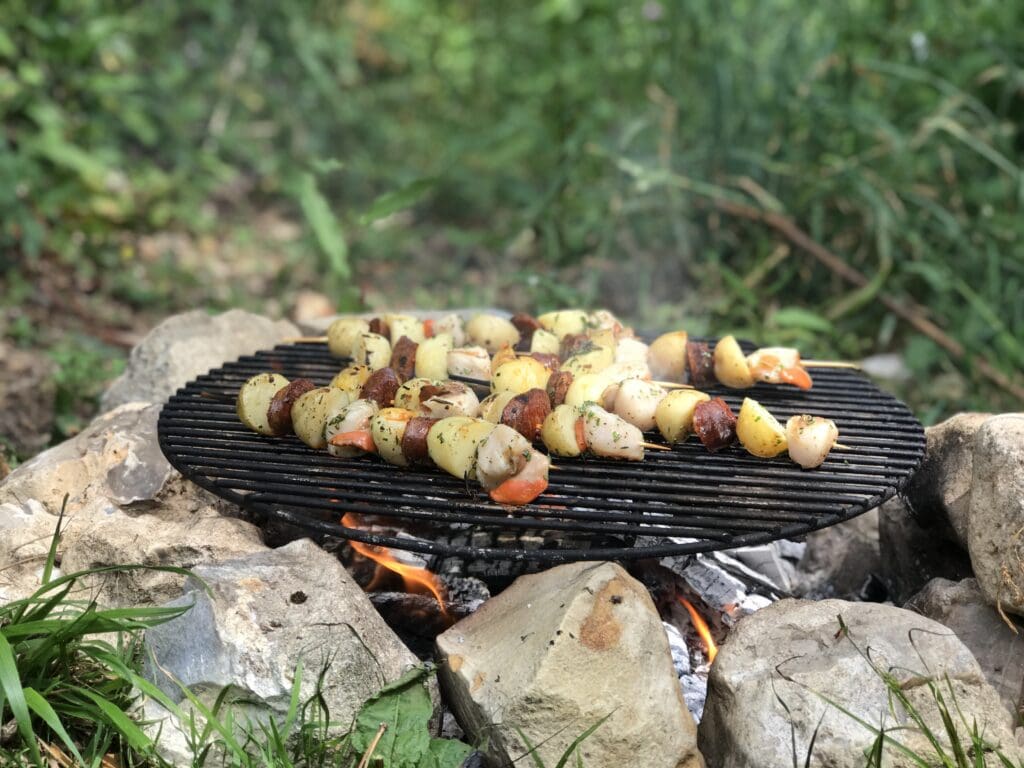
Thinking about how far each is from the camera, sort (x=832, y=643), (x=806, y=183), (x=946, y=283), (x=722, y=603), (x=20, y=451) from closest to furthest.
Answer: (x=832, y=643) → (x=722, y=603) → (x=20, y=451) → (x=946, y=283) → (x=806, y=183)

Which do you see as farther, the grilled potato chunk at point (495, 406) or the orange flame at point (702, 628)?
the grilled potato chunk at point (495, 406)

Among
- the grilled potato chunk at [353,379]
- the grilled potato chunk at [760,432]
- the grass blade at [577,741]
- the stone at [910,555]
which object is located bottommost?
the stone at [910,555]

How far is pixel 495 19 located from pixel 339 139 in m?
1.53

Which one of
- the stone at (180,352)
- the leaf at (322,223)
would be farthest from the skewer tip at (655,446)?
the leaf at (322,223)

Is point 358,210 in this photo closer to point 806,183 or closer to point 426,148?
point 426,148

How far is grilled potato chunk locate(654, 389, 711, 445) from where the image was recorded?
3066 millimetres

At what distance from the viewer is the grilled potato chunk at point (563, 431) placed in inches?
115

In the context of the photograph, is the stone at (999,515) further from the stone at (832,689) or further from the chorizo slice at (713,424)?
the chorizo slice at (713,424)

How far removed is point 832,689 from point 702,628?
62 cm

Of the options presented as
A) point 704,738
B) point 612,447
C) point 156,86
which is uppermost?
point 156,86

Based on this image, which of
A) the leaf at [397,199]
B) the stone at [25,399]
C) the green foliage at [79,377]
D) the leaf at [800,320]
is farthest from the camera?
the leaf at [800,320]

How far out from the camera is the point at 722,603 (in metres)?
3.08

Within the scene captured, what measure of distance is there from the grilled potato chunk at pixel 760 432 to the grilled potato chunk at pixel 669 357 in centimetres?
61

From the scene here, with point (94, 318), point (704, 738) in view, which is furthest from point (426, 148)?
point (704, 738)
